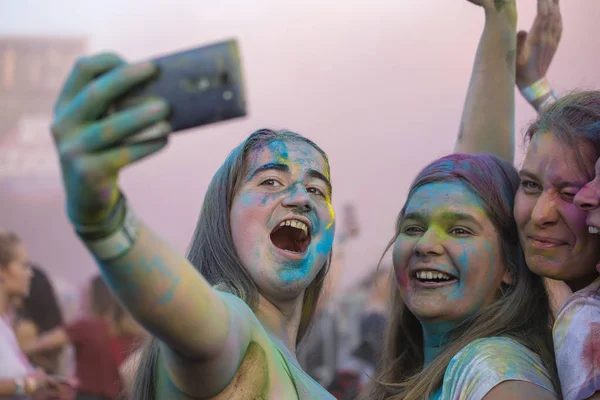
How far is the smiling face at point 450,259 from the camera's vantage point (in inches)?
103

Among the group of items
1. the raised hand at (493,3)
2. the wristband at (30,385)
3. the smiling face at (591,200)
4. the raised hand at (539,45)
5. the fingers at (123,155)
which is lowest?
the wristband at (30,385)

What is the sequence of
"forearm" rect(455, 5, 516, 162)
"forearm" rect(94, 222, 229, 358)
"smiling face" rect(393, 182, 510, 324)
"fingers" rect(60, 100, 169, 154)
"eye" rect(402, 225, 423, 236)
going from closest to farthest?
"fingers" rect(60, 100, 169, 154), "forearm" rect(94, 222, 229, 358), "smiling face" rect(393, 182, 510, 324), "eye" rect(402, 225, 423, 236), "forearm" rect(455, 5, 516, 162)

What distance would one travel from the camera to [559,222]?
2377 millimetres

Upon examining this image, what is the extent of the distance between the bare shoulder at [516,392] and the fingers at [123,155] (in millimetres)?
1242

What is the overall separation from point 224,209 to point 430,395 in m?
0.86

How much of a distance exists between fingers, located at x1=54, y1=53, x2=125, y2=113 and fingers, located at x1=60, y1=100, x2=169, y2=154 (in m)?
0.09

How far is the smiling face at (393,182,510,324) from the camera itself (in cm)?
261

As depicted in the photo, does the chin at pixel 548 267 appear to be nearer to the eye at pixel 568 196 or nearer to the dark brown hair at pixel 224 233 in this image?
the eye at pixel 568 196

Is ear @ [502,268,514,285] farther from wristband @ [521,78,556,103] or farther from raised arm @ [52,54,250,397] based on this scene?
raised arm @ [52,54,250,397]

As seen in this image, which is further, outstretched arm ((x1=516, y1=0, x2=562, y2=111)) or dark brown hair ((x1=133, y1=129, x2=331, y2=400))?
outstretched arm ((x1=516, y1=0, x2=562, y2=111))

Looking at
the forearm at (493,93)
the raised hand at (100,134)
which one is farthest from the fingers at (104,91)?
the forearm at (493,93)

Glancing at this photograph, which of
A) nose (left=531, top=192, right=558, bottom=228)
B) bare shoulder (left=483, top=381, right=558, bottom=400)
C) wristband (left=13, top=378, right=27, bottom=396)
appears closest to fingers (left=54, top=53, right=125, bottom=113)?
bare shoulder (left=483, top=381, right=558, bottom=400)

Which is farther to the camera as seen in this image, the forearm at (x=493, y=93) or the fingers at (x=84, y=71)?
the forearm at (x=493, y=93)

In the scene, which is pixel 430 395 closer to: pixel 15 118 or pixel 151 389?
pixel 151 389
